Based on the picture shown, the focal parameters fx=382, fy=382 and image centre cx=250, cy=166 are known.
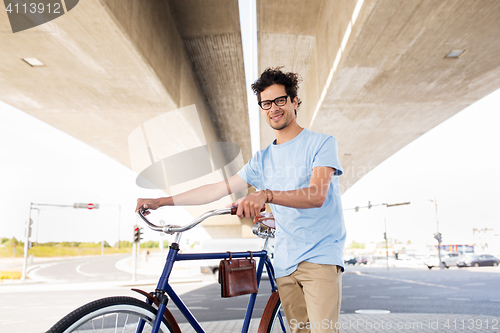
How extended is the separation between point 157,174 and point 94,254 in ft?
252

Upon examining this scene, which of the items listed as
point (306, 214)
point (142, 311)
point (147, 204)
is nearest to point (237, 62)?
point (147, 204)

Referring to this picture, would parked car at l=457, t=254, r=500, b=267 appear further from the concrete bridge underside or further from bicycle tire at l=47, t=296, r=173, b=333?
bicycle tire at l=47, t=296, r=173, b=333

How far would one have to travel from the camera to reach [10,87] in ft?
24.0

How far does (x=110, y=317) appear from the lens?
1.61 metres

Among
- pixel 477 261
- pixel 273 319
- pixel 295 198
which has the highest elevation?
pixel 295 198

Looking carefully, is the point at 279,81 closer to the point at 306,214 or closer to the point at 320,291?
the point at 306,214

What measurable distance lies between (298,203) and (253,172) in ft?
2.17

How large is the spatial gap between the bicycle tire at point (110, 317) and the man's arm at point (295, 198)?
23.8 inches

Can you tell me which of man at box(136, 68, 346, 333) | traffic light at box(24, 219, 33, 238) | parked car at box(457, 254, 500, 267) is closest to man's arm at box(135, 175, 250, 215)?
man at box(136, 68, 346, 333)

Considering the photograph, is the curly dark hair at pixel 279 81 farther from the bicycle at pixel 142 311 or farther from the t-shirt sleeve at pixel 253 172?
the bicycle at pixel 142 311

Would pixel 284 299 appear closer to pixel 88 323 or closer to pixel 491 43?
pixel 88 323

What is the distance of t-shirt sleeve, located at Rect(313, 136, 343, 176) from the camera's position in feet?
5.70

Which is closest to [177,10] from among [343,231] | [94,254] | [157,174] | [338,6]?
[338,6]

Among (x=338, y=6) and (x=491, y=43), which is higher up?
(x=338, y=6)
